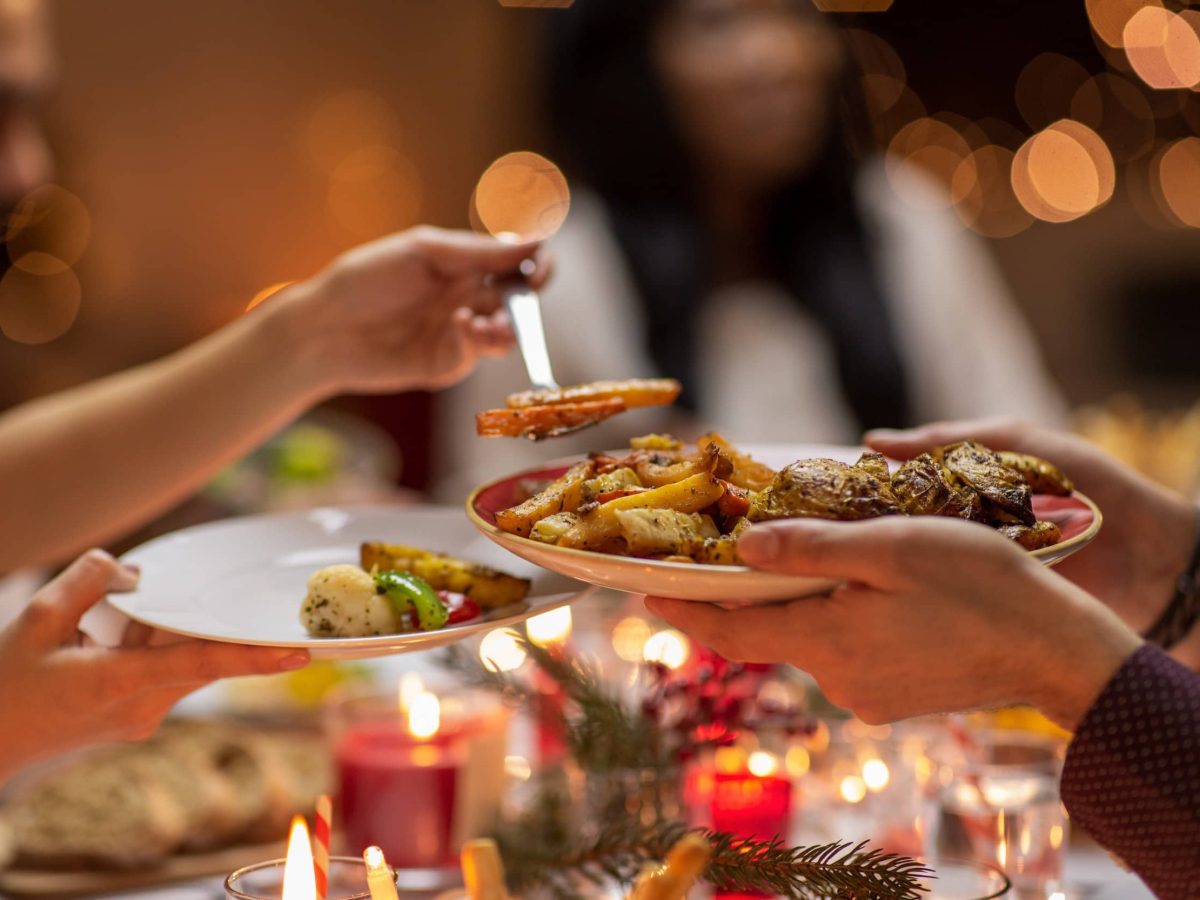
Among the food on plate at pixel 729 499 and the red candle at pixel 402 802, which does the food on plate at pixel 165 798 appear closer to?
the red candle at pixel 402 802

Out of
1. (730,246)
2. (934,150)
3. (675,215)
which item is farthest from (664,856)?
(934,150)

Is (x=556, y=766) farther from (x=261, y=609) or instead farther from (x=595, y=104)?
(x=595, y=104)

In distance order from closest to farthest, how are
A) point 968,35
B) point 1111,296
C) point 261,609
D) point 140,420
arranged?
point 261,609 < point 140,420 < point 968,35 < point 1111,296

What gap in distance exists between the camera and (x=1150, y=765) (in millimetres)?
850

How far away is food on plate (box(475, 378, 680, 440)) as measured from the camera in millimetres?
1045

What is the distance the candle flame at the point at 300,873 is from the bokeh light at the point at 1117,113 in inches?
279

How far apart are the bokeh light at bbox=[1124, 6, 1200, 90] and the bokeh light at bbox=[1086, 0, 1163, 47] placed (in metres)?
0.03

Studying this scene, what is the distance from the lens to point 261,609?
1.08 meters

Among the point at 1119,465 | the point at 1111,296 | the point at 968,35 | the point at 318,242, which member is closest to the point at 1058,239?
the point at 1111,296

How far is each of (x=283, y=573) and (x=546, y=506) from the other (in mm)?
378

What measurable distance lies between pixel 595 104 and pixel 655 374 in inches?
30.8

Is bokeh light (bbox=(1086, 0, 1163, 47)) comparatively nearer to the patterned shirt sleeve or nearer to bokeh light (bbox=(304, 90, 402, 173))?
bokeh light (bbox=(304, 90, 402, 173))

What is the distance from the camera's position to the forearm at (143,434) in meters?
1.47

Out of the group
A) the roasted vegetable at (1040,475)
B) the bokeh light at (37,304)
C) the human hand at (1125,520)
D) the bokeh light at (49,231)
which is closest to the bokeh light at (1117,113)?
the bokeh light at (49,231)
